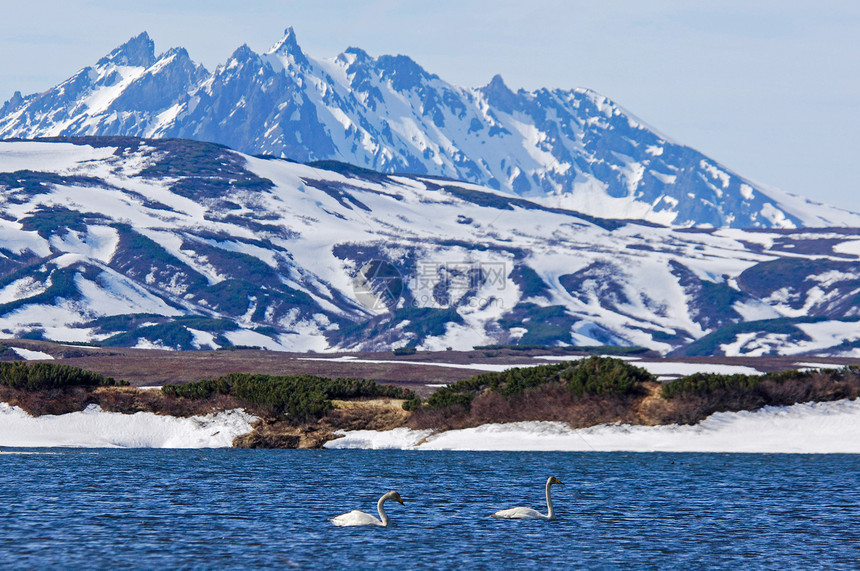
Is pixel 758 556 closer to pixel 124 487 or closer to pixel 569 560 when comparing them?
pixel 569 560

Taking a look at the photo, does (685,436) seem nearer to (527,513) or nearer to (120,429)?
(527,513)

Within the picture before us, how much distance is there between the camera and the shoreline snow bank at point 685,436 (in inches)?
2199

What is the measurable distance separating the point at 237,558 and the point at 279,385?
3698cm

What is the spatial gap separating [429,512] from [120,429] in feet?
109

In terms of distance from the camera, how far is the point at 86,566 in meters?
23.5

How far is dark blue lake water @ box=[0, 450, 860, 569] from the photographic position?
25.5 m

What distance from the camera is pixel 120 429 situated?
6141 centimetres

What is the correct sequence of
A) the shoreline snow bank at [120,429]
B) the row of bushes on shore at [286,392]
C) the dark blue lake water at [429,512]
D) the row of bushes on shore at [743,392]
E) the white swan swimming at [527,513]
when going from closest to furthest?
1. the dark blue lake water at [429,512]
2. the white swan swimming at [527,513]
3. the row of bushes on shore at [743,392]
4. the shoreline snow bank at [120,429]
5. the row of bushes on shore at [286,392]

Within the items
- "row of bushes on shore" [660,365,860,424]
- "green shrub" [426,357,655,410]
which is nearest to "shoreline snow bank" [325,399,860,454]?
"row of bushes on shore" [660,365,860,424]

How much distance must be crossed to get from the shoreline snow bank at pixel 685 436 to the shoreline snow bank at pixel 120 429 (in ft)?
20.0

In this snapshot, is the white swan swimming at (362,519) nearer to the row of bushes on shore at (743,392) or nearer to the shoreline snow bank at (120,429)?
the row of bushes on shore at (743,392)

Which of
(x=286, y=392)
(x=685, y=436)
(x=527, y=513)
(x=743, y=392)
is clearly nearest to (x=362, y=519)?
(x=527, y=513)

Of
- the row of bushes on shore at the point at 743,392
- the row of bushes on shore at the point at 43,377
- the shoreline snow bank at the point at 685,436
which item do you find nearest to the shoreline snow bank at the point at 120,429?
the row of bushes on shore at the point at 43,377

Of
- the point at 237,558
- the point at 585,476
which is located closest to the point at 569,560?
the point at 237,558
